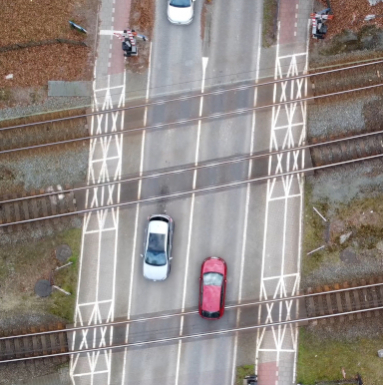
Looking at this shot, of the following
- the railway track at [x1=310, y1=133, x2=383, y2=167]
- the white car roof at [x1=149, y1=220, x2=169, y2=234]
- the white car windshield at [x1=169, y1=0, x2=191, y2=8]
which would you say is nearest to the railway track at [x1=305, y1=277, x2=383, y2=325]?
the railway track at [x1=310, y1=133, x2=383, y2=167]

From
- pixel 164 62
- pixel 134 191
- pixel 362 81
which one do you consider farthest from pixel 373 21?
pixel 134 191

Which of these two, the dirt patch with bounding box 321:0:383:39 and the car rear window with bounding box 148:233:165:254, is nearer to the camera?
the car rear window with bounding box 148:233:165:254

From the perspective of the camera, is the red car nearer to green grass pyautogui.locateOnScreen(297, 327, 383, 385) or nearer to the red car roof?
the red car roof

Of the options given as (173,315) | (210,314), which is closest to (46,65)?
(173,315)

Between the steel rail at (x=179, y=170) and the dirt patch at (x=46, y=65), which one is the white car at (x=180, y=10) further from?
the steel rail at (x=179, y=170)

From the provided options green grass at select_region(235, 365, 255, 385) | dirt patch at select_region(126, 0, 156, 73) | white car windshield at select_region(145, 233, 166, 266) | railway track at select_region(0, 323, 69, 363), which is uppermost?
dirt patch at select_region(126, 0, 156, 73)

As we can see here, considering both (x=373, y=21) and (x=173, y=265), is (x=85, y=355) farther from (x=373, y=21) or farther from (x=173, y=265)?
(x=373, y=21)
